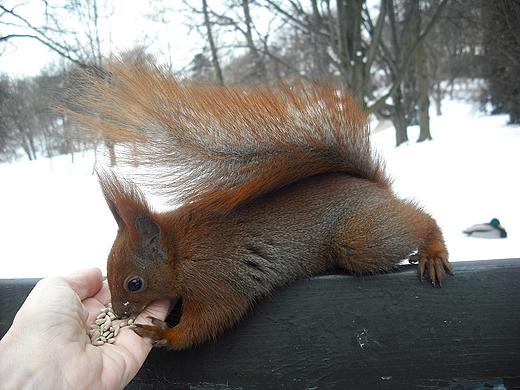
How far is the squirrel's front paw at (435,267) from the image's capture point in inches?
32.2

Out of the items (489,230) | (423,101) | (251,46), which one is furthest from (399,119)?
(489,230)

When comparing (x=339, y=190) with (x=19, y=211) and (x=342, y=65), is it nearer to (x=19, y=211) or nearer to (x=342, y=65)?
(x=19, y=211)

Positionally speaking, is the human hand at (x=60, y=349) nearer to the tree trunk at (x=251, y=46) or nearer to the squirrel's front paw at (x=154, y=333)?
the squirrel's front paw at (x=154, y=333)

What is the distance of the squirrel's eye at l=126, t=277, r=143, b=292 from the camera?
89 centimetres

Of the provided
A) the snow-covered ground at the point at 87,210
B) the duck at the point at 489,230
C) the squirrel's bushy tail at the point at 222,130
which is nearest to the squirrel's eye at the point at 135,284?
the squirrel's bushy tail at the point at 222,130

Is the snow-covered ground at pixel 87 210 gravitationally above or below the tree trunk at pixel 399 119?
below

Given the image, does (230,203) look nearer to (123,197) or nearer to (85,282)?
(123,197)

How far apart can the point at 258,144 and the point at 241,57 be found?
4085 mm

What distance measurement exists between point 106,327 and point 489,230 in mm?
1802

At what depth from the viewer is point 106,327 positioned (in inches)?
35.0

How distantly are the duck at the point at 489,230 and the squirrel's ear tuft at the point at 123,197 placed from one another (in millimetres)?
1704

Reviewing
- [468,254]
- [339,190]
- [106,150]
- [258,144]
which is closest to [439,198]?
[468,254]

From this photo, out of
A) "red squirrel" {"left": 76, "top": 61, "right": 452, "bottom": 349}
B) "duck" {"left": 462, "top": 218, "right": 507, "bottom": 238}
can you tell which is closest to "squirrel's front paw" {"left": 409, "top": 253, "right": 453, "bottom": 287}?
"red squirrel" {"left": 76, "top": 61, "right": 452, "bottom": 349}

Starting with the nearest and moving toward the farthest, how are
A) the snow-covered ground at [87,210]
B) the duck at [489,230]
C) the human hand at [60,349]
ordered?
the human hand at [60,349], the snow-covered ground at [87,210], the duck at [489,230]
